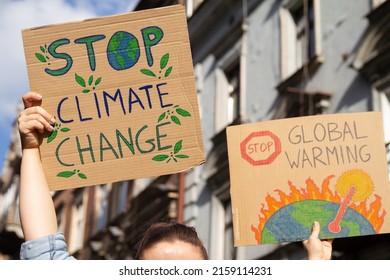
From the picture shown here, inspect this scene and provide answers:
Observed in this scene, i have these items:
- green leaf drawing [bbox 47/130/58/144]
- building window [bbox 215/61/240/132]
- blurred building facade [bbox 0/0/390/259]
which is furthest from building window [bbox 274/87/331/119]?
green leaf drawing [bbox 47/130/58/144]

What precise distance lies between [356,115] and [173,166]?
652 millimetres

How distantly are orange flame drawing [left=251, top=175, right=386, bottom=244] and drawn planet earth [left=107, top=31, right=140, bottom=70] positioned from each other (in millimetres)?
651

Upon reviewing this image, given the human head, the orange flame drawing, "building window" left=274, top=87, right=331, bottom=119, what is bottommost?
the human head

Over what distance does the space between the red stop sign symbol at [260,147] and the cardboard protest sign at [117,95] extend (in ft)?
0.66

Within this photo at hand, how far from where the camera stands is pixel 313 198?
2.55 m

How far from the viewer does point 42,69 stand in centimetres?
268

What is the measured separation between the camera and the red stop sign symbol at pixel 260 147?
2.66 meters

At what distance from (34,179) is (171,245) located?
0.44 m

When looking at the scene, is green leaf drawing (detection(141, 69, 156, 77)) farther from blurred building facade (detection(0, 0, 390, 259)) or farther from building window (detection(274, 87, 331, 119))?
building window (detection(274, 87, 331, 119))

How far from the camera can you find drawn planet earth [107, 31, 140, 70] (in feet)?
8.77

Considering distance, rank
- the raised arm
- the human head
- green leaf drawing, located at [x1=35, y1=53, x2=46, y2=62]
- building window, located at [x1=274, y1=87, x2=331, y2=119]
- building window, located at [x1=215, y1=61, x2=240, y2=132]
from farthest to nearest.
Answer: building window, located at [x1=215, y1=61, x2=240, y2=132]
building window, located at [x1=274, y1=87, x2=331, y2=119]
green leaf drawing, located at [x1=35, y1=53, x2=46, y2=62]
the human head
the raised arm

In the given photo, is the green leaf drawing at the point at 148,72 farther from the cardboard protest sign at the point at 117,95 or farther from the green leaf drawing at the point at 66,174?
the green leaf drawing at the point at 66,174

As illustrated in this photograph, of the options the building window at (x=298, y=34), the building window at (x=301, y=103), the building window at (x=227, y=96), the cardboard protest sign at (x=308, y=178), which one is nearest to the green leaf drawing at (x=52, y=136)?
the cardboard protest sign at (x=308, y=178)
